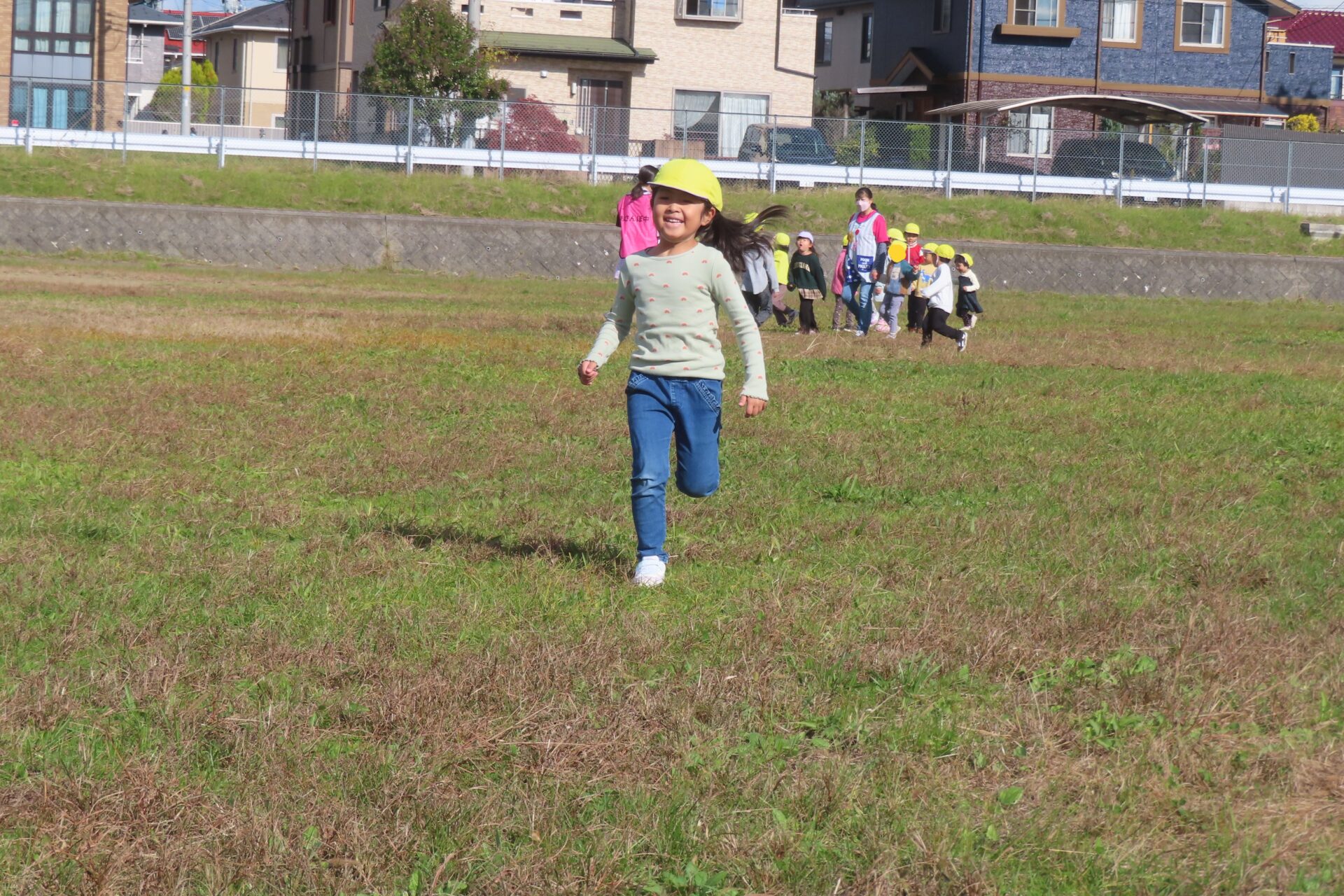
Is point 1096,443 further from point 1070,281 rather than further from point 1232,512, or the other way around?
point 1070,281

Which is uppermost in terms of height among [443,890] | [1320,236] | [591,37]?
[591,37]

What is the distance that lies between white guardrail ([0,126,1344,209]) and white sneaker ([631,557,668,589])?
88.4ft

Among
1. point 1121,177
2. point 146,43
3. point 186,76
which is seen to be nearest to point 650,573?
point 1121,177

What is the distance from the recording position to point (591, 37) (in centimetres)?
4756

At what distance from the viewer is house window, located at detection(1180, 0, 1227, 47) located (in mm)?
49594

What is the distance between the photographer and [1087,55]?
4903 cm

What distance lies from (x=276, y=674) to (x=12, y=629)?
1082mm

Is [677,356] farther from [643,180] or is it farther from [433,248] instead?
[433,248]

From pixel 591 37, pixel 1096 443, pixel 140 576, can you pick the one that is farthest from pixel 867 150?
pixel 140 576

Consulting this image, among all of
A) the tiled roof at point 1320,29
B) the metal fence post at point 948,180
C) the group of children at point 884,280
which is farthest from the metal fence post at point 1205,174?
the tiled roof at point 1320,29

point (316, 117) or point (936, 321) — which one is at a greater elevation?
point (316, 117)

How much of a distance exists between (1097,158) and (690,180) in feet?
102

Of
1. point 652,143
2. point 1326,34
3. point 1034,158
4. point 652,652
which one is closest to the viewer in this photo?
point 652,652

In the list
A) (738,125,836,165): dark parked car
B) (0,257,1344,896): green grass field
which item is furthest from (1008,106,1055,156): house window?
(0,257,1344,896): green grass field
